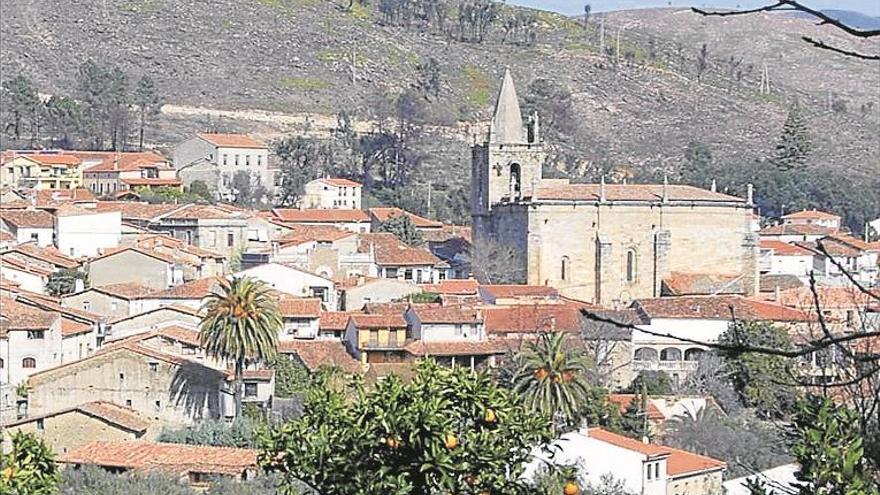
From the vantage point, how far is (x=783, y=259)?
177ft

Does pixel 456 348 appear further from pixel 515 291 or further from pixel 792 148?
pixel 792 148

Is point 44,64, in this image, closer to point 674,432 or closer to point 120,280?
point 120,280

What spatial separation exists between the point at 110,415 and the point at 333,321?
898 centimetres

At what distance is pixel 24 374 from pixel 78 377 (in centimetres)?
265

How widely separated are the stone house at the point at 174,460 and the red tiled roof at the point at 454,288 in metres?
15.9

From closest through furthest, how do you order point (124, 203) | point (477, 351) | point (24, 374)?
point (24, 374) < point (477, 351) < point (124, 203)

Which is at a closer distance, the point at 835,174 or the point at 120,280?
the point at 120,280

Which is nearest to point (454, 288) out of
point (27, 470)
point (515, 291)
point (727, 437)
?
point (515, 291)

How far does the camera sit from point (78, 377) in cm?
3030

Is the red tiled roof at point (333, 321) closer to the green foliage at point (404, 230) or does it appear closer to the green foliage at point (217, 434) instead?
the green foliage at point (217, 434)

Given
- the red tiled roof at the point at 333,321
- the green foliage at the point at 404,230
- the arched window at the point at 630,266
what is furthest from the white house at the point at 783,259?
the red tiled roof at the point at 333,321

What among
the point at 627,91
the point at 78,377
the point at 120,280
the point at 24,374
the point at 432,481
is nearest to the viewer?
the point at 432,481

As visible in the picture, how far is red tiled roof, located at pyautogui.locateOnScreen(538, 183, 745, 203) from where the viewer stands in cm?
4519

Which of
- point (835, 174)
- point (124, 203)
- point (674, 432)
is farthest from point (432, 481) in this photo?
point (835, 174)
